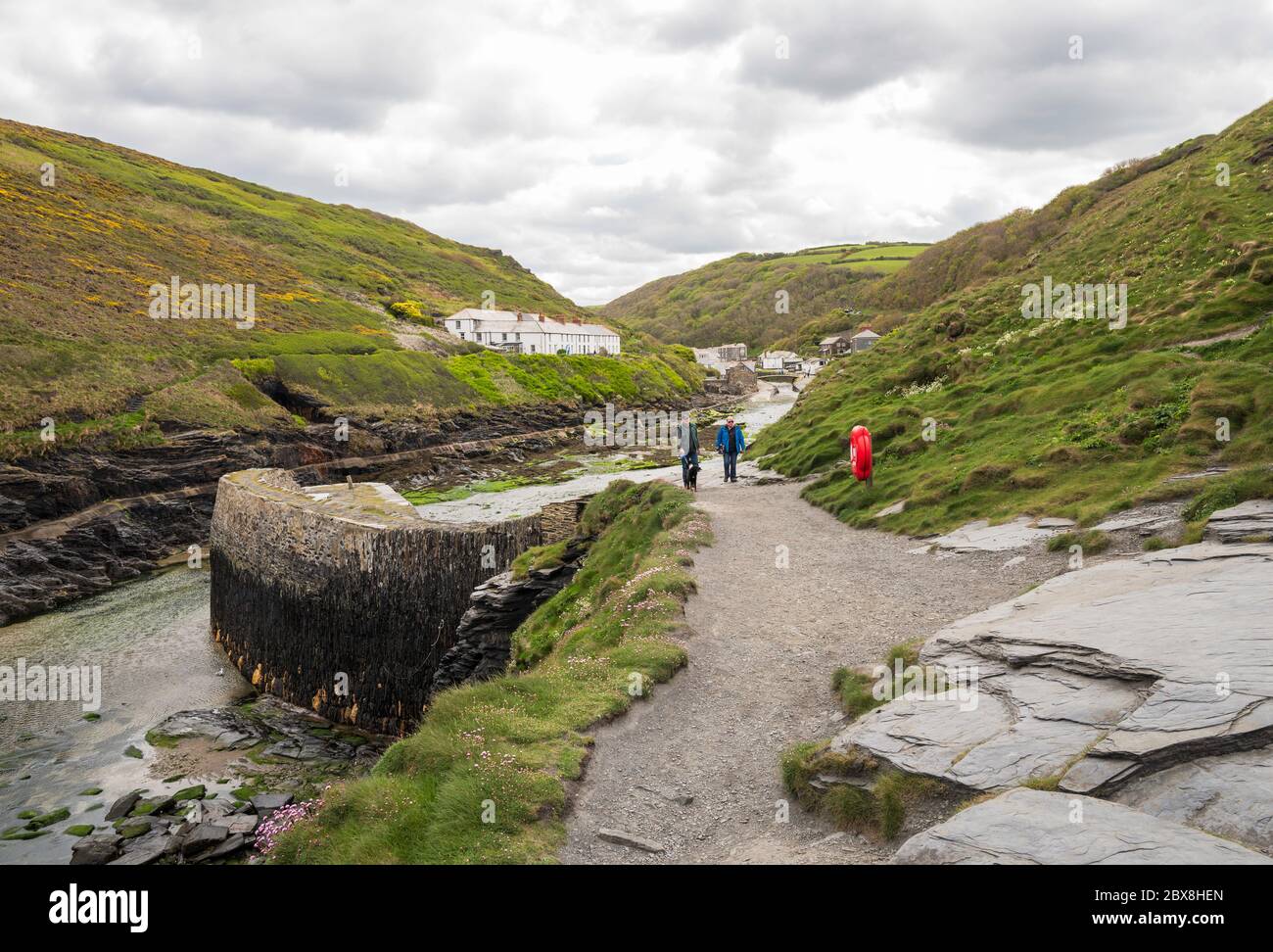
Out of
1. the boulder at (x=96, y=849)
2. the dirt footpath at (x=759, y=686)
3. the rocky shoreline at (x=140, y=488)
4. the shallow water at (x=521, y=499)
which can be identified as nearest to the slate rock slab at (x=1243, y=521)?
the dirt footpath at (x=759, y=686)

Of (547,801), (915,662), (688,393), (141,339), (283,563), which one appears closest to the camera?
(547,801)

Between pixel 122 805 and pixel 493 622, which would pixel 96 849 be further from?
pixel 493 622

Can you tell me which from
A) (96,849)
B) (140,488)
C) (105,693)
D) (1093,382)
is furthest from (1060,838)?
(140,488)

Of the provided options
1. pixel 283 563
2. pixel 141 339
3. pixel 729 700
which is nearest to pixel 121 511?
pixel 283 563

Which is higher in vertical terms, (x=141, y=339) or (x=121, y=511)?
(x=141, y=339)

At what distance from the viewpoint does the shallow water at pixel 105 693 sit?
21.3 meters

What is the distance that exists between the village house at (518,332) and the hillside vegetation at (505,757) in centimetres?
11318

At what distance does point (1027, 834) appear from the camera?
6.14 metres

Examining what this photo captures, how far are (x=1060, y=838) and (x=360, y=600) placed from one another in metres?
25.8

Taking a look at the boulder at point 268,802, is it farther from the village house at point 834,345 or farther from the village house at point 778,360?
the village house at point 778,360

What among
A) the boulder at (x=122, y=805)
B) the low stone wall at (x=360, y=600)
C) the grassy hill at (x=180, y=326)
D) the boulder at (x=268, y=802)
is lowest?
the boulder at (x=122, y=805)

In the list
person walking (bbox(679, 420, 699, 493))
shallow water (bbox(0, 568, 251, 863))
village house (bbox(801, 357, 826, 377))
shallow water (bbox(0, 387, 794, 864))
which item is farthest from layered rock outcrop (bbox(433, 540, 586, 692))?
village house (bbox(801, 357, 826, 377))
